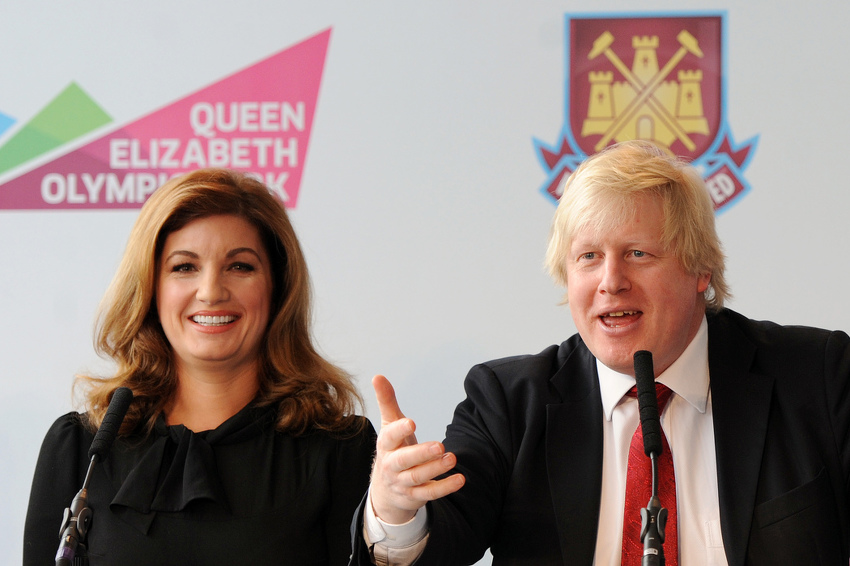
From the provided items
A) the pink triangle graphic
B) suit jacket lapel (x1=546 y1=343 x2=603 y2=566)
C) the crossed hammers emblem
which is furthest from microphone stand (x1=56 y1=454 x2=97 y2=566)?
the crossed hammers emblem

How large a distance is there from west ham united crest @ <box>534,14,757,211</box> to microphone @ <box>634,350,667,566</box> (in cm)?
156

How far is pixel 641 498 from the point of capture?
5.47 feet

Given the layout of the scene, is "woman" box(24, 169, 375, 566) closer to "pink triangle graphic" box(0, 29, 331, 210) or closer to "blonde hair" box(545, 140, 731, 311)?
"blonde hair" box(545, 140, 731, 311)

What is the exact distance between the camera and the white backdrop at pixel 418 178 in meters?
2.84

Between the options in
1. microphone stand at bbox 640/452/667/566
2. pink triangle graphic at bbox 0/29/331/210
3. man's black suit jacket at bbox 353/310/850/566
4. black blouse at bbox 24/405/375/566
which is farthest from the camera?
pink triangle graphic at bbox 0/29/331/210

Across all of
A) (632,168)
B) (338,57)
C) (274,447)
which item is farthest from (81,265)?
(632,168)

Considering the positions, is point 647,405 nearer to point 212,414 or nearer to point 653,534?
point 653,534

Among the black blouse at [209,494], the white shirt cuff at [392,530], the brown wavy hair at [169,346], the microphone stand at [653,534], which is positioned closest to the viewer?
the microphone stand at [653,534]

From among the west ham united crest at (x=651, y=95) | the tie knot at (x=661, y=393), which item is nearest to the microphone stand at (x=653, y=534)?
the tie knot at (x=661, y=393)

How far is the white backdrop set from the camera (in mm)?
2840

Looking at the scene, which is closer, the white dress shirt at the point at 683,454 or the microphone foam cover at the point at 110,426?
the microphone foam cover at the point at 110,426

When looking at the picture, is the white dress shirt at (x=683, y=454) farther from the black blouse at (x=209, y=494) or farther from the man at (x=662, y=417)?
the black blouse at (x=209, y=494)

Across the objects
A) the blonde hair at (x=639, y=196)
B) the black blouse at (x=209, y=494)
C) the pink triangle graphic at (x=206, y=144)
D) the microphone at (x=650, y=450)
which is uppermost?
the pink triangle graphic at (x=206, y=144)

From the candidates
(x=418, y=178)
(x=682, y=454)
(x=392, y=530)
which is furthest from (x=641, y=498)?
(x=418, y=178)
